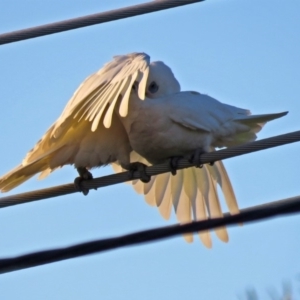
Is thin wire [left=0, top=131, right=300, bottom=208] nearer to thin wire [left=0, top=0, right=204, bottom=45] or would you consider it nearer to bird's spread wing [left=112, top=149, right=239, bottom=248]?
thin wire [left=0, top=0, right=204, bottom=45]

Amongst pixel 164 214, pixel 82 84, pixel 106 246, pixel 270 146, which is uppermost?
pixel 82 84

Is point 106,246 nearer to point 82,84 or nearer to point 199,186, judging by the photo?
point 82,84

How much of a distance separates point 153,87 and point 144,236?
10.3 feet

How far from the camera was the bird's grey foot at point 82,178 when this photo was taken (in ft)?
19.5

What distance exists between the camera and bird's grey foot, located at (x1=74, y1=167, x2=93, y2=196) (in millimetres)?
5953

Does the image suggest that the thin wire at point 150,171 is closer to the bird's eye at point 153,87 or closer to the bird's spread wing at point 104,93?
the bird's spread wing at point 104,93

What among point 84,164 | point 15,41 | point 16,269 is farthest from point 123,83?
point 16,269

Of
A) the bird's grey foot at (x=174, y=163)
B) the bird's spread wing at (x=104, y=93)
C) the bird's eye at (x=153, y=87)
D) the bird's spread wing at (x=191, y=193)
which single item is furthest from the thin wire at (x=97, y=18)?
the bird's spread wing at (x=191, y=193)

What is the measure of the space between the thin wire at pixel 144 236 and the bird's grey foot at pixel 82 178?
252cm

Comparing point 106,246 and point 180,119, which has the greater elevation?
point 180,119

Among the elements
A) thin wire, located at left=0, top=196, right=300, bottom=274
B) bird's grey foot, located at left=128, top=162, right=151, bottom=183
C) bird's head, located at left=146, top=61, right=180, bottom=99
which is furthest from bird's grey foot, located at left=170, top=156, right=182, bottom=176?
thin wire, located at left=0, top=196, right=300, bottom=274

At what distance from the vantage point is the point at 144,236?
3.23 metres

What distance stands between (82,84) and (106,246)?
115 inches

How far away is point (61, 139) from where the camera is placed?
6.25m
